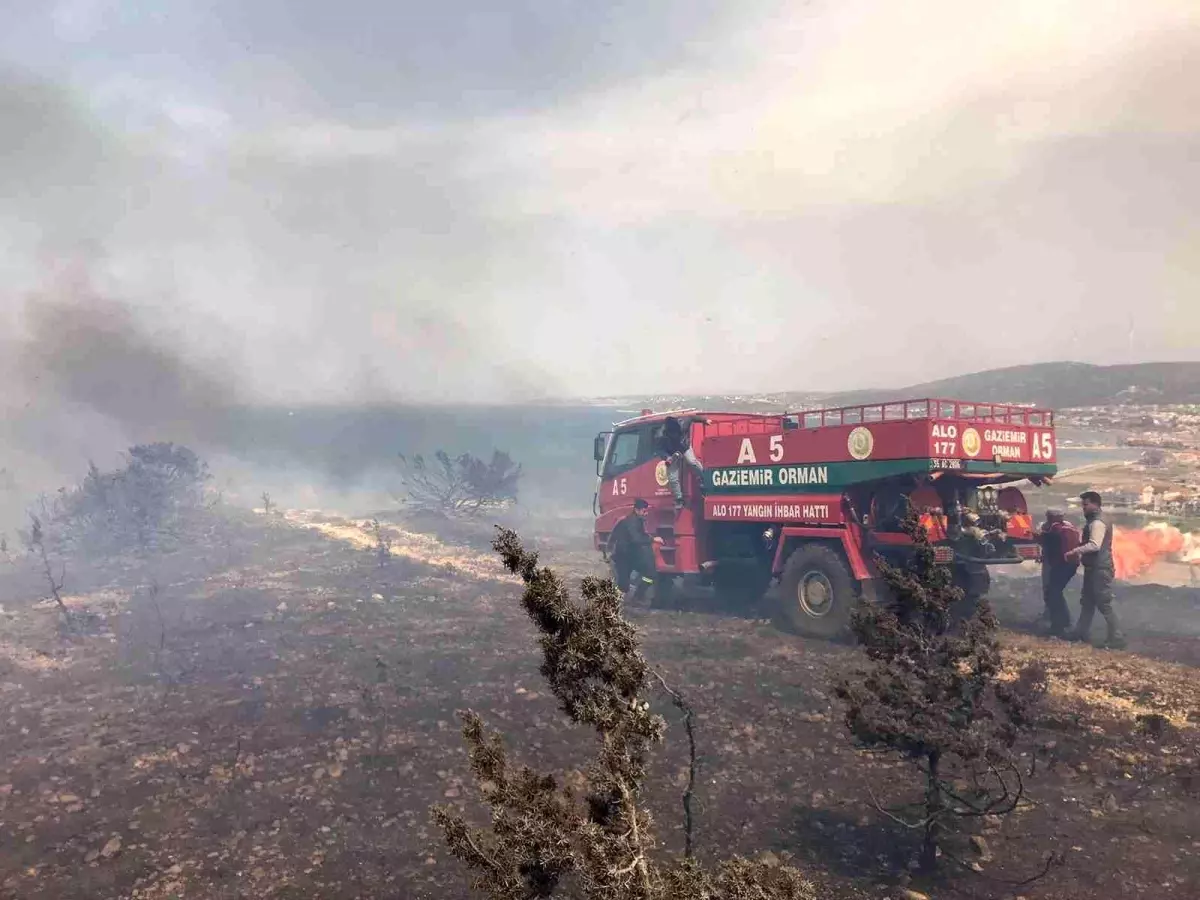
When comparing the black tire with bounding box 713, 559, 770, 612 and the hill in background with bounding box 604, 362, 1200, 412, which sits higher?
the hill in background with bounding box 604, 362, 1200, 412

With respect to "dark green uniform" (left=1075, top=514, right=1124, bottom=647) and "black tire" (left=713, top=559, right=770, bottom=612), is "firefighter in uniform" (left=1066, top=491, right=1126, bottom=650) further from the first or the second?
"black tire" (left=713, top=559, right=770, bottom=612)

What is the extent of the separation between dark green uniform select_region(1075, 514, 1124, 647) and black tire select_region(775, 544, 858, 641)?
10.6 ft

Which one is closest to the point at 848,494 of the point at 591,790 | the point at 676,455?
the point at 676,455

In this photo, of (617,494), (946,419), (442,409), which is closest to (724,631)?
(617,494)

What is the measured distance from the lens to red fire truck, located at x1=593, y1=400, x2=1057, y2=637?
9.70 meters

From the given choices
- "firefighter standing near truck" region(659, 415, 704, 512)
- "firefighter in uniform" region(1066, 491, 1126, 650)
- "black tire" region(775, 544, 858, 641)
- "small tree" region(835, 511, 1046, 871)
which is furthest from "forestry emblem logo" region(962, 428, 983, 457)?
"small tree" region(835, 511, 1046, 871)

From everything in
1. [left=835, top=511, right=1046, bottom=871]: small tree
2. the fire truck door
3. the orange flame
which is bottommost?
the orange flame

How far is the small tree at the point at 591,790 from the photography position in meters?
2.48

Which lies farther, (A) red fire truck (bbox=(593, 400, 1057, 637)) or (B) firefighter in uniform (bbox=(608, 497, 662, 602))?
(B) firefighter in uniform (bbox=(608, 497, 662, 602))

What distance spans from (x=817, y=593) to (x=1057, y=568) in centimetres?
356

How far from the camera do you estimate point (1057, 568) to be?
10859 mm

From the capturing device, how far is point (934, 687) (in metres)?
4.99

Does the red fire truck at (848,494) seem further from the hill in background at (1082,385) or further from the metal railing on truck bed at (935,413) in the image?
the hill in background at (1082,385)

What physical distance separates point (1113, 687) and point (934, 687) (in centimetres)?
474
